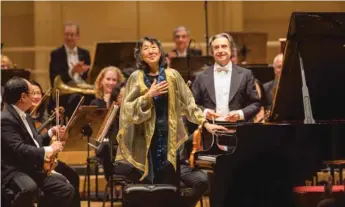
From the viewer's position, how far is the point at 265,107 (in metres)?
6.72

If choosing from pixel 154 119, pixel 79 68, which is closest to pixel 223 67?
pixel 154 119

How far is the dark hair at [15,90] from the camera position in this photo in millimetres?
5156

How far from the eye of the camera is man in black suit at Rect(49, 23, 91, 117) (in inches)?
302

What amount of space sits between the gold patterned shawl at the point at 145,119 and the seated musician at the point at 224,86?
0.45m

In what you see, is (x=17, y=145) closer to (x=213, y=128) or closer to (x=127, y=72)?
(x=213, y=128)

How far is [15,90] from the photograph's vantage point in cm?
516

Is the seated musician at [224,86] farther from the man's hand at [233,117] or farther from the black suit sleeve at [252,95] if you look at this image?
the man's hand at [233,117]

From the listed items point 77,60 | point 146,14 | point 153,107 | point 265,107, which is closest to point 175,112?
point 153,107

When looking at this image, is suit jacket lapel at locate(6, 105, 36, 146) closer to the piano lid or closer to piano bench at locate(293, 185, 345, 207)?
the piano lid

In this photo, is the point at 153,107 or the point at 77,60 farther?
the point at 77,60

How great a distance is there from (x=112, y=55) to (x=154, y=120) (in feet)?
7.83

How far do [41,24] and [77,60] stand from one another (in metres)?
1.38

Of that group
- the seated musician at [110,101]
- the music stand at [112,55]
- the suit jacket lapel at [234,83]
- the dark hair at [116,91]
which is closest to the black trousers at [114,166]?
the seated musician at [110,101]

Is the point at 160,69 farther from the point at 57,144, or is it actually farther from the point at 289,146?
the point at 289,146
